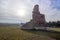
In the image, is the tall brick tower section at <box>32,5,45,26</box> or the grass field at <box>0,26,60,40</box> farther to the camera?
the tall brick tower section at <box>32,5,45,26</box>

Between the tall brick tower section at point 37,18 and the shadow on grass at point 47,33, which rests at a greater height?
the tall brick tower section at point 37,18

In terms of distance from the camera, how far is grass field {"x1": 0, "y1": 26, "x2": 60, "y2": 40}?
2266mm

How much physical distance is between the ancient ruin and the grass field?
12 centimetres

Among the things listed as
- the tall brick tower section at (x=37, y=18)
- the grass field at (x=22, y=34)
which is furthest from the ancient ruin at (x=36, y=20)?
the grass field at (x=22, y=34)

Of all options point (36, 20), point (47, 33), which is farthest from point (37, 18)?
point (47, 33)

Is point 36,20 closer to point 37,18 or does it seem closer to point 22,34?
point 37,18

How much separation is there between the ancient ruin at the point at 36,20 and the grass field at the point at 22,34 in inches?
4.9

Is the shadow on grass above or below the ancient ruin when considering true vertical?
below

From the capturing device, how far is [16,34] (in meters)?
2.32

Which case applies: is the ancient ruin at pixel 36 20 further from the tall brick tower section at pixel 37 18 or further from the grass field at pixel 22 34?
the grass field at pixel 22 34

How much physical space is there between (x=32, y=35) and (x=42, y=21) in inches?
14.0

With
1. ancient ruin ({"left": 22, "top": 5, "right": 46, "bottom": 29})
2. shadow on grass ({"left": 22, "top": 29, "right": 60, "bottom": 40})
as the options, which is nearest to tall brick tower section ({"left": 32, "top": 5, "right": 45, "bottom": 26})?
ancient ruin ({"left": 22, "top": 5, "right": 46, "bottom": 29})

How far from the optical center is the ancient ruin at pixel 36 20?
2379 millimetres

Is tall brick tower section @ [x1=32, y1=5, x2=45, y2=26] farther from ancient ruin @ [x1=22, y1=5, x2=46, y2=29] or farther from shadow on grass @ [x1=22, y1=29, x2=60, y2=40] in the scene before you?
shadow on grass @ [x1=22, y1=29, x2=60, y2=40]
